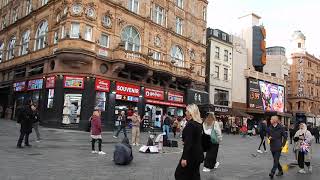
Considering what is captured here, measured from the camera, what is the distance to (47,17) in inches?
1259

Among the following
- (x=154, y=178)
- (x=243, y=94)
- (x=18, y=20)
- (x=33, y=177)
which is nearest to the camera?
(x=33, y=177)

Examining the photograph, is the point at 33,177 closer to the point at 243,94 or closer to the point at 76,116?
the point at 76,116

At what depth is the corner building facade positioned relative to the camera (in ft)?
92.3

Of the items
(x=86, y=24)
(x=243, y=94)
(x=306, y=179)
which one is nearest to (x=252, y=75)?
(x=243, y=94)

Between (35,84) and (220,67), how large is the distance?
24838 millimetres

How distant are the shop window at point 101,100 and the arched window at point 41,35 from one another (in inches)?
294

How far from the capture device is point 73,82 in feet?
92.2

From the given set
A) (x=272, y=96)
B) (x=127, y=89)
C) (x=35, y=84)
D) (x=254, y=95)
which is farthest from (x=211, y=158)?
A: (x=272, y=96)

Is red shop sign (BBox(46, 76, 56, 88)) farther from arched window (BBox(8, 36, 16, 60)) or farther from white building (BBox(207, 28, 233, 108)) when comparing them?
white building (BBox(207, 28, 233, 108))

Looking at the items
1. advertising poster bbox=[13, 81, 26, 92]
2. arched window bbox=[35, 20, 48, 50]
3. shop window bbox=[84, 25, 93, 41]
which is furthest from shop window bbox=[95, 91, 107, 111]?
advertising poster bbox=[13, 81, 26, 92]

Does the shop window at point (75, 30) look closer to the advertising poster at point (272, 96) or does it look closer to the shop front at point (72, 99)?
the shop front at point (72, 99)

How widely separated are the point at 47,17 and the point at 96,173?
84.9 feet

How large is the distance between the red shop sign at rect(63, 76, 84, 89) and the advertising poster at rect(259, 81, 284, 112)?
3354cm

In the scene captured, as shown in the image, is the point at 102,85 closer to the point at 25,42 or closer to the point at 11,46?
the point at 25,42
